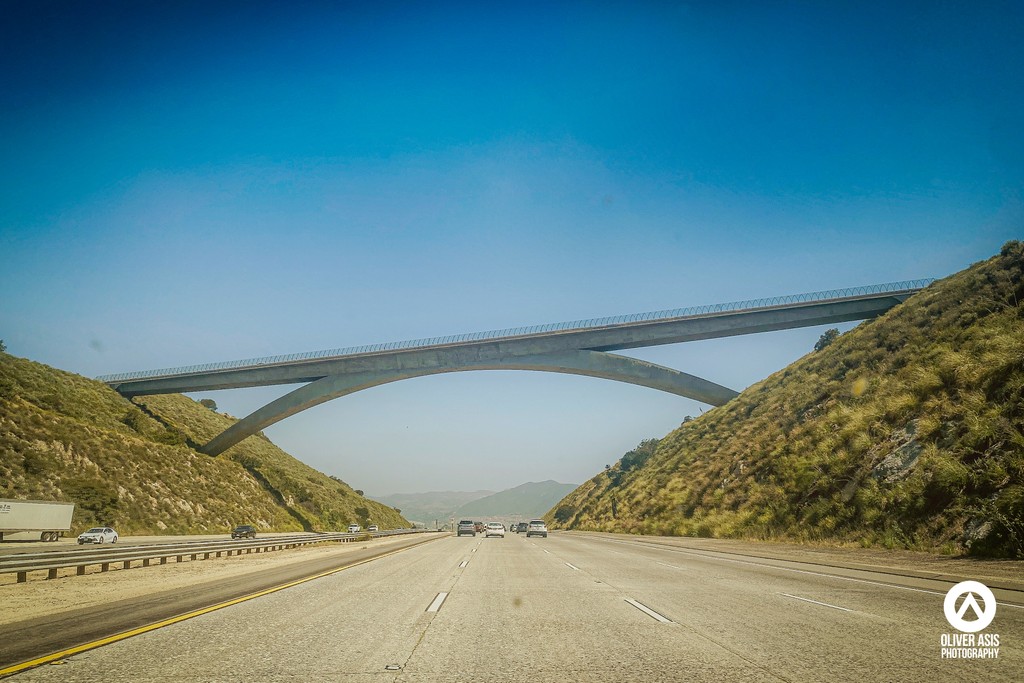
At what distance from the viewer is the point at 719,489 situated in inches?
1656

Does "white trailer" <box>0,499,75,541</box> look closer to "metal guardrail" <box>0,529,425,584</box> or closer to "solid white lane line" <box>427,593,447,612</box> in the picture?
"metal guardrail" <box>0,529,425,584</box>

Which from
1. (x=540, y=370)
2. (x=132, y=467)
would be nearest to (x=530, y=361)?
(x=540, y=370)

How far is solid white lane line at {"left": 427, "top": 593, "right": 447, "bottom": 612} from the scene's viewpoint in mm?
9938

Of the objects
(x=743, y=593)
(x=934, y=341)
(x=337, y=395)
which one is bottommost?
(x=743, y=593)

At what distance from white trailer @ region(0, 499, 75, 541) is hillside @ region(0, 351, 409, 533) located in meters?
7.15

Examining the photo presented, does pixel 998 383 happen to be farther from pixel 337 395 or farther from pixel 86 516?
pixel 337 395

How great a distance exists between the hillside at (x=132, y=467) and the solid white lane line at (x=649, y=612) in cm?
4219

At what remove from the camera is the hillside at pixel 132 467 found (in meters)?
43.0

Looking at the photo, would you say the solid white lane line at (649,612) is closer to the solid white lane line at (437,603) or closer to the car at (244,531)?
the solid white lane line at (437,603)

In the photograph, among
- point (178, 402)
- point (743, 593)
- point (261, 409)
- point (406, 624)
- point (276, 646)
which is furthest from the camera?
point (178, 402)

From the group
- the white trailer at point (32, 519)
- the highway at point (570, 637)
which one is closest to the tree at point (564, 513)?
the white trailer at point (32, 519)

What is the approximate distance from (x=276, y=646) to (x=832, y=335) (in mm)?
67163

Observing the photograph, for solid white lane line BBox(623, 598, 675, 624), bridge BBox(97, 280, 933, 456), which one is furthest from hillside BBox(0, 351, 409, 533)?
solid white lane line BBox(623, 598, 675, 624)

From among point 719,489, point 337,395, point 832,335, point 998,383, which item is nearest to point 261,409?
point 337,395
